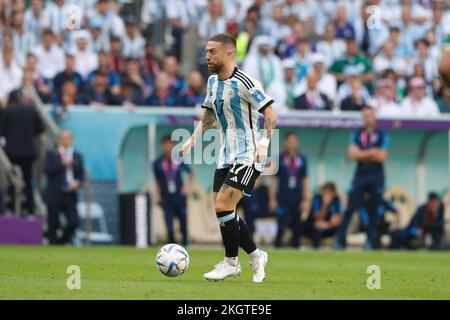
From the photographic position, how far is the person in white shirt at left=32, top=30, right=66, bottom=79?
24.1m

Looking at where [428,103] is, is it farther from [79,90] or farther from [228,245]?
[228,245]

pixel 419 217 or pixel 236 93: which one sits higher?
pixel 236 93

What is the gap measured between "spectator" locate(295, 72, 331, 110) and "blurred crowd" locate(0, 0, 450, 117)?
3cm

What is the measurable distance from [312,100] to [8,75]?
645cm

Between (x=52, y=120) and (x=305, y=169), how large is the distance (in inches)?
206

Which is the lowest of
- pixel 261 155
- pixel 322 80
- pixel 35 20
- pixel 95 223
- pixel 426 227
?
pixel 426 227

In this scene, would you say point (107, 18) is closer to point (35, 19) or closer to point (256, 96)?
point (35, 19)

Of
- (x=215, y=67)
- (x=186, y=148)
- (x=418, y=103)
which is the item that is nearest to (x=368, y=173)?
(x=418, y=103)

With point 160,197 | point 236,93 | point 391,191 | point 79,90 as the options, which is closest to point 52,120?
point 79,90

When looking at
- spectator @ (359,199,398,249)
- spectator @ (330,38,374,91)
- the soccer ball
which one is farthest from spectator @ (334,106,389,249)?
the soccer ball

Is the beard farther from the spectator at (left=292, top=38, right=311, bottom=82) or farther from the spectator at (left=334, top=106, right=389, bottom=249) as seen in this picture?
the spectator at (left=292, top=38, right=311, bottom=82)

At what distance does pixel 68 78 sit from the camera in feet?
77.7
